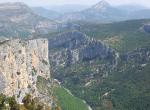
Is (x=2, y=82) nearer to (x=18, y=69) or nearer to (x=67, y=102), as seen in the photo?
(x=18, y=69)

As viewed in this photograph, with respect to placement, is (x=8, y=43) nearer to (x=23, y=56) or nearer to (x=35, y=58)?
(x=23, y=56)

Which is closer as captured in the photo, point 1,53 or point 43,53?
point 1,53

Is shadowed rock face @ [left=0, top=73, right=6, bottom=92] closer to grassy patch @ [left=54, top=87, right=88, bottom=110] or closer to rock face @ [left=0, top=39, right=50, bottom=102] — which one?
rock face @ [left=0, top=39, right=50, bottom=102]

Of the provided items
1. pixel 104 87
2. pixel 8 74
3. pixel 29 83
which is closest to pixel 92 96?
pixel 104 87

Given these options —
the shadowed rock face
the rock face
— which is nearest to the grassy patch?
the rock face

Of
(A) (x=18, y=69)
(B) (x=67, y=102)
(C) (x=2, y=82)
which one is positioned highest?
(A) (x=18, y=69)

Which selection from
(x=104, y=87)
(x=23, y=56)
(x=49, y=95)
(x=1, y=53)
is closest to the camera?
(x=1, y=53)

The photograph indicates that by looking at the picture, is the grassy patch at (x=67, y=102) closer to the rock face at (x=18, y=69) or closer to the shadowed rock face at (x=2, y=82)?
the rock face at (x=18, y=69)

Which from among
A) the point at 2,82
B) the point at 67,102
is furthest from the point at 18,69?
the point at 67,102

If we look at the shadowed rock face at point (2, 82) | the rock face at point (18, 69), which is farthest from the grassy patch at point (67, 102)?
the shadowed rock face at point (2, 82)

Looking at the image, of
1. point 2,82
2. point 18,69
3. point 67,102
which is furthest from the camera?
point 67,102
